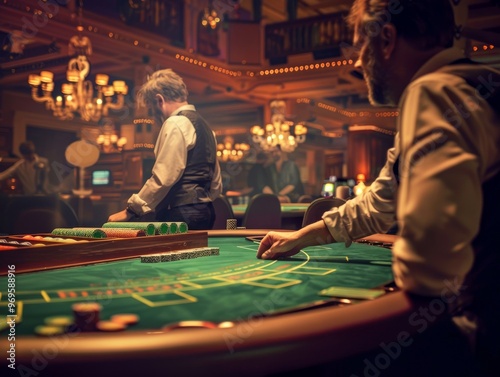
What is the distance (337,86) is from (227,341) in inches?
444

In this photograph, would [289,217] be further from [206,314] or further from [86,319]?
[86,319]

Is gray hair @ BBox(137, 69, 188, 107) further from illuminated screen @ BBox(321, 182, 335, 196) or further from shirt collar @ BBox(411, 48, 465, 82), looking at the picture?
illuminated screen @ BBox(321, 182, 335, 196)

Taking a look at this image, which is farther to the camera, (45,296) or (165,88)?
(165,88)

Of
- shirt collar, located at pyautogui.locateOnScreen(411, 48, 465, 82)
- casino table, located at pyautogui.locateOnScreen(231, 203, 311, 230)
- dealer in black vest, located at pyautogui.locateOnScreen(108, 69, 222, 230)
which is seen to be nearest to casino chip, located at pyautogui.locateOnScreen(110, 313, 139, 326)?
shirt collar, located at pyautogui.locateOnScreen(411, 48, 465, 82)

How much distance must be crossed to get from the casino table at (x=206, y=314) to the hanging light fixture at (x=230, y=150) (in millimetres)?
14400

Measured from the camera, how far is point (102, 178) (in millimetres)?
12320

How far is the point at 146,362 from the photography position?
0.69 meters

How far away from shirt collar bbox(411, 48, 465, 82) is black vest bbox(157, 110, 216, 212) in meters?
1.87

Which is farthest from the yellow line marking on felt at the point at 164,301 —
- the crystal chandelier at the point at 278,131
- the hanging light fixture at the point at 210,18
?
the crystal chandelier at the point at 278,131

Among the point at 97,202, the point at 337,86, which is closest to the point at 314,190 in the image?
the point at 337,86

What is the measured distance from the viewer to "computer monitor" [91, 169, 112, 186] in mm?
12250

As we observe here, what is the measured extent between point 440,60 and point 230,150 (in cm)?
1510

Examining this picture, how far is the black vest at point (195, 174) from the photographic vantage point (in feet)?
9.23

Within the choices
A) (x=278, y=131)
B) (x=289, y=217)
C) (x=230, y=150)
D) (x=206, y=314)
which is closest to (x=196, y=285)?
(x=206, y=314)
